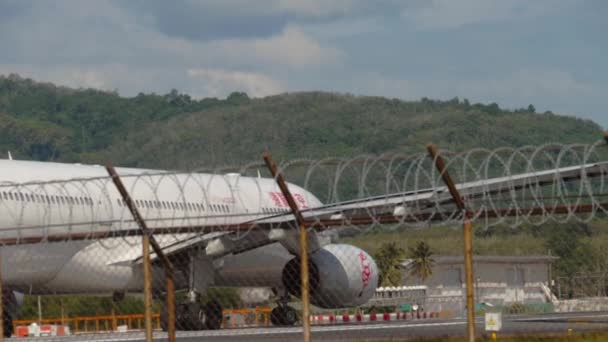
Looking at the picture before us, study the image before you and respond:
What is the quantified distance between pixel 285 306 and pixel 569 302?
25.2m

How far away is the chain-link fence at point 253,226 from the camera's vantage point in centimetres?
1540

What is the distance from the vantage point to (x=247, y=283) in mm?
31844

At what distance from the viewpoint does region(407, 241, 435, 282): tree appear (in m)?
76.6

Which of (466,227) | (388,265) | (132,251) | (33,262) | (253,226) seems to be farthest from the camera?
(388,265)

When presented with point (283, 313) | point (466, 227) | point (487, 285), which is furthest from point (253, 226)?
point (487, 285)

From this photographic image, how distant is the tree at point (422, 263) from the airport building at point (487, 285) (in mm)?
399

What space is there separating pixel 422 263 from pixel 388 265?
14.3 ft

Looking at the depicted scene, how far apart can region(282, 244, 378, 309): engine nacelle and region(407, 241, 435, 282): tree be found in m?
45.1

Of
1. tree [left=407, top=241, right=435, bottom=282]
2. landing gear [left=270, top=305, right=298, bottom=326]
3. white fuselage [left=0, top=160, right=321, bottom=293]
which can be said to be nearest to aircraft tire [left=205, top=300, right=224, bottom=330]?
white fuselage [left=0, top=160, right=321, bottom=293]

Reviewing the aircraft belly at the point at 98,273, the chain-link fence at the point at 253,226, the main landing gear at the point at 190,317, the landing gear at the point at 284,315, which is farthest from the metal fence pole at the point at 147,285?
the landing gear at the point at 284,315

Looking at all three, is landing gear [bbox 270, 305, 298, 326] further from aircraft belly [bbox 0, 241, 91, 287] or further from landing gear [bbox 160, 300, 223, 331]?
aircraft belly [bbox 0, 241, 91, 287]

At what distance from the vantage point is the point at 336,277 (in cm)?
2738

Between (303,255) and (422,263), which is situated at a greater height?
(422,263)

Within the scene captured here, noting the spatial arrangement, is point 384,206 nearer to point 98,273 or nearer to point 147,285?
point 147,285
